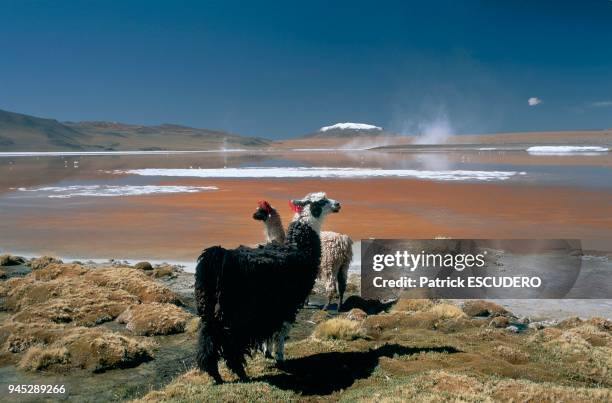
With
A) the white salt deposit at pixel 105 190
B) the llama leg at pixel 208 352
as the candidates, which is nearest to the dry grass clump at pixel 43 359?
the llama leg at pixel 208 352

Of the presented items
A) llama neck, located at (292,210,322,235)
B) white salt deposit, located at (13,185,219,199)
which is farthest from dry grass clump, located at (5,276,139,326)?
white salt deposit, located at (13,185,219,199)

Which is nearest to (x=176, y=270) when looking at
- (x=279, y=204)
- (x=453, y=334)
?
(x=453, y=334)

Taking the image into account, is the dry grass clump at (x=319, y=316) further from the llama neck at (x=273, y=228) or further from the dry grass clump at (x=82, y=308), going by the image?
the dry grass clump at (x=82, y=308)

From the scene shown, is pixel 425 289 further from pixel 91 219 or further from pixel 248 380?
pixel 91 219

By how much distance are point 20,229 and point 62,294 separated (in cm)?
1075

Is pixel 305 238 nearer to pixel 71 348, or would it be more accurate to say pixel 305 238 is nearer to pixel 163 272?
pixel 71 348

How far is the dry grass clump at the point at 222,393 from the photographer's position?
5.30m

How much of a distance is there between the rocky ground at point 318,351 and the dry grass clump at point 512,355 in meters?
0.02

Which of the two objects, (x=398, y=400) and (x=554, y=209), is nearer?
(x=398, y=400)

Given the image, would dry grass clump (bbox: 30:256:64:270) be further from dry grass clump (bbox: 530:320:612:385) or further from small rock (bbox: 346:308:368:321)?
dry grass clump (bbox: 530:320:612:385)

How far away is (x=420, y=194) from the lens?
28281 mm

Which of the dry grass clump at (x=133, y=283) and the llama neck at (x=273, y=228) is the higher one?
the llama neck at (x=273, y=228)

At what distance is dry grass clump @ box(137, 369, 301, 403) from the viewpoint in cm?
530

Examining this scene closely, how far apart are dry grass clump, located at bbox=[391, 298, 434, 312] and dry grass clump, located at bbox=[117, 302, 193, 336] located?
4054 mm
